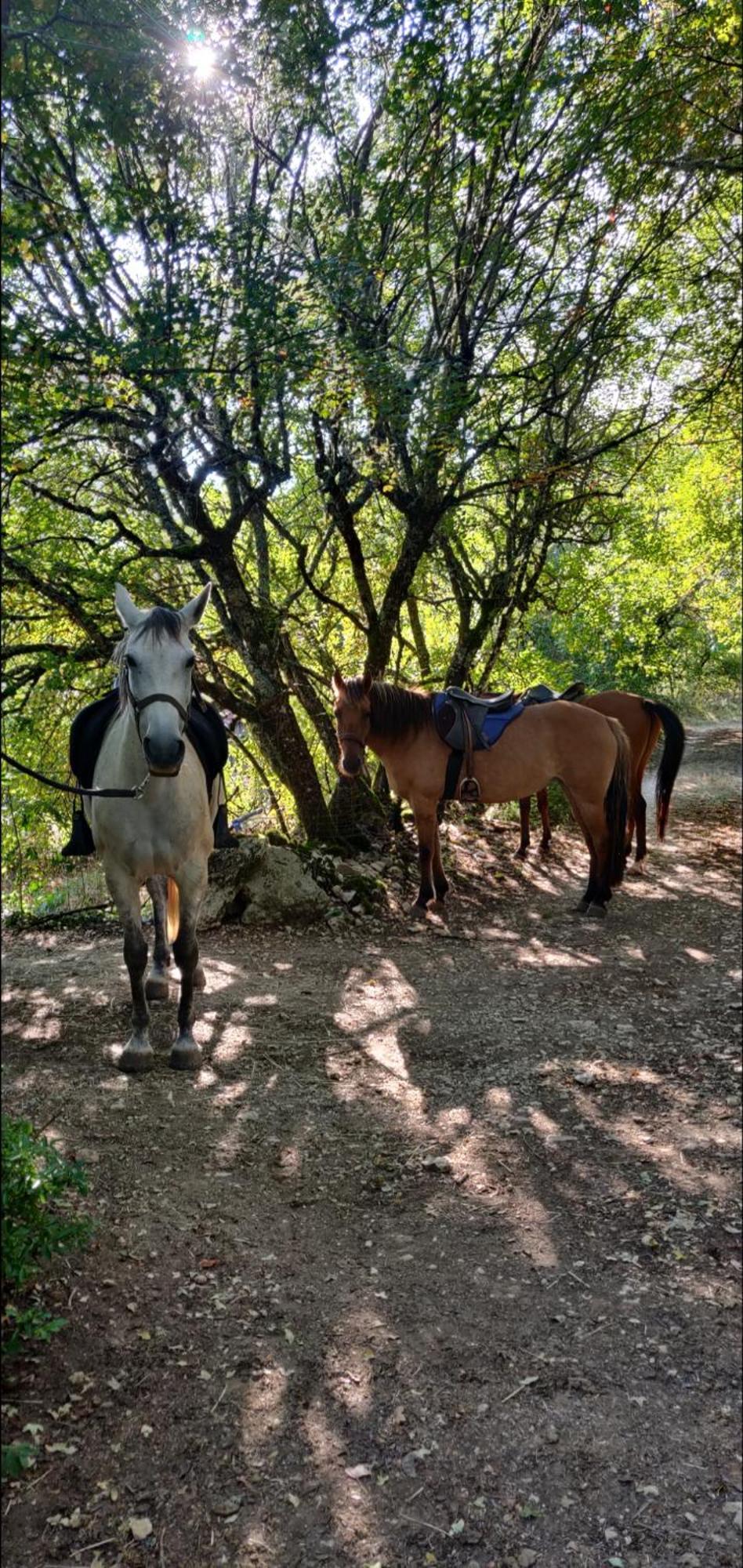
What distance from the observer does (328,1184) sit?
358 cm

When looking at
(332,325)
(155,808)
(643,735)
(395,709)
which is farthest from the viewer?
(643,735)

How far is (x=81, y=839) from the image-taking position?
3.24 m

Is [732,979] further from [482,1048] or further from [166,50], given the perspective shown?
[166,50]

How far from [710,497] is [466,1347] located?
1425 cm

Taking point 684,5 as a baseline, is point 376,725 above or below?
below

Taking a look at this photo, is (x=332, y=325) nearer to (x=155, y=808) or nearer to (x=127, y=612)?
(x=127, y=612)

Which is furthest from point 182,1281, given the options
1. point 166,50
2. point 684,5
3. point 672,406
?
point 672,406

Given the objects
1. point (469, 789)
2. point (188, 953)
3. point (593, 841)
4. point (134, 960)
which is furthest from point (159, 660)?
point (593, 841)

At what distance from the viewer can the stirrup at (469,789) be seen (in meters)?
7.38

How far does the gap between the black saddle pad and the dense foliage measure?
169 millimetres

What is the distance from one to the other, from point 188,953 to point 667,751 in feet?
19.2

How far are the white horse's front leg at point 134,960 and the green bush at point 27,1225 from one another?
112 centimetres

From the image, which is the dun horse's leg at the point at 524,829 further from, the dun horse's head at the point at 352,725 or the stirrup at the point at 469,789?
the dun horse's head at the point at 352,725

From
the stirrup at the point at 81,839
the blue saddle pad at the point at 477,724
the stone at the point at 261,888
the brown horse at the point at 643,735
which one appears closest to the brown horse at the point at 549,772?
the blue saddle pad at the point at 477,724
